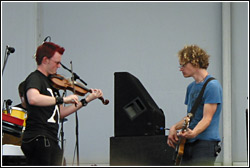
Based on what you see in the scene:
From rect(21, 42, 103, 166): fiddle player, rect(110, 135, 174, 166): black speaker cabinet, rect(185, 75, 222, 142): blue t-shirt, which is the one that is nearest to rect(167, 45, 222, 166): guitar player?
rect(185, 75, 222, 142): blue t-shirt

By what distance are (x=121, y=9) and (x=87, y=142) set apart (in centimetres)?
169

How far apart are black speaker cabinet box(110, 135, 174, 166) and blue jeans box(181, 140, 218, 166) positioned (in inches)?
25.6

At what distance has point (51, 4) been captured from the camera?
23.4ft

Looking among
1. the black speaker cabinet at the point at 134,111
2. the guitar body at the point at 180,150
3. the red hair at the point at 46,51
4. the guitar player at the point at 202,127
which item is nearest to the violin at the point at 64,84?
the red hair at the point at 46,51

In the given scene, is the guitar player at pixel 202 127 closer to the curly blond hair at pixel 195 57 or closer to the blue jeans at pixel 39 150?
the curly blond hair at pixel 195 57

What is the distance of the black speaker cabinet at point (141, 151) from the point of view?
4.48 meters

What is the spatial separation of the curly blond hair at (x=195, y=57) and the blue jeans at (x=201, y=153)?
0.54 m

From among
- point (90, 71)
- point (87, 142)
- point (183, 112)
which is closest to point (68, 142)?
point (87, 142)

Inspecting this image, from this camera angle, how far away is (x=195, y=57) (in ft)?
13.1

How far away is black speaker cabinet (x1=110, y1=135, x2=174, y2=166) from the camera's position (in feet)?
14.7

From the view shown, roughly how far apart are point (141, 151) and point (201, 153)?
33.2 inches

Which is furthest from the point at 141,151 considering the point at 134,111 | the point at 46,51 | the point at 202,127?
the point at 46,51

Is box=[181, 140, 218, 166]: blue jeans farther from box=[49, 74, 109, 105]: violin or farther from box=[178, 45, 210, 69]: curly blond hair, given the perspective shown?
box=[49, 74, 109, 105]: violin

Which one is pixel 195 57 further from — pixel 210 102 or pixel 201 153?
pixel 201 153
